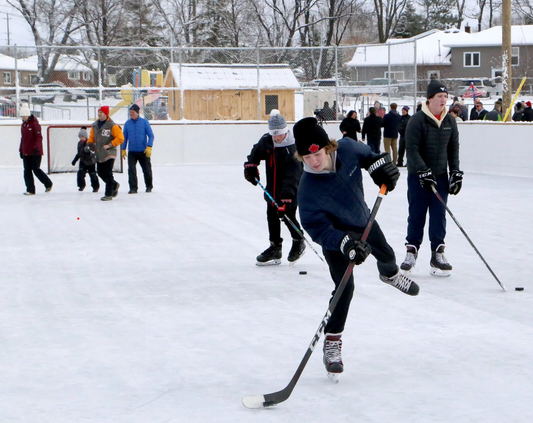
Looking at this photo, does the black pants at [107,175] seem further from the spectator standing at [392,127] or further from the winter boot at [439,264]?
the spectator standing at [392,127]

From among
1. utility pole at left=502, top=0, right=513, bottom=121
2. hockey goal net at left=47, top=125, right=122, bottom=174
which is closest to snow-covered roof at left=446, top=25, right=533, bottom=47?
utility pole at left=502, top=0, right=513, bottom=121

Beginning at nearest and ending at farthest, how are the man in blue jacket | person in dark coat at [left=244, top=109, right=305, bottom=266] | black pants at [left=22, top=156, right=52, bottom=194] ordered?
person in dark coat at [left=244, top=109, right=305, bottom=266] < black pants at [left=22, top=156, right=52, bottom=194] < the man in blue jacket

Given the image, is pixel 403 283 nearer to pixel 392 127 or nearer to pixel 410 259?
pixel 410 259

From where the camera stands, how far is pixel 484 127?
16.5 m

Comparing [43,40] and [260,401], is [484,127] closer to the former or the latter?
[260,401]

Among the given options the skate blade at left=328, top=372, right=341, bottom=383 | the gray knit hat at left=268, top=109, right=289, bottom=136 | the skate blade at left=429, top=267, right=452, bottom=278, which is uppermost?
the gray knit hat at left=268, top=109, right=289, bottom=136

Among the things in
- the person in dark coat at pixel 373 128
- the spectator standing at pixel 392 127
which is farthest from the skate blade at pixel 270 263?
the spectator standing at pixel 392 127

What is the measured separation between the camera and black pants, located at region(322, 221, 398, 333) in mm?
4137

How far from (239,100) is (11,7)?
17439 millimetres

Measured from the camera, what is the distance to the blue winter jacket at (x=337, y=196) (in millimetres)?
4062

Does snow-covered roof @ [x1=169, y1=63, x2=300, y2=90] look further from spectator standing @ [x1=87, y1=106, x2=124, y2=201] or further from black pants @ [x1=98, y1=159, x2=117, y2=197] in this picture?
black pants @ [x1=98, y1=159, x2=117, y2=197]

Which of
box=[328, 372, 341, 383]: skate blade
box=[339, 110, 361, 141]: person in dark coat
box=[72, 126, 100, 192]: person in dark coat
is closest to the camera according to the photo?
box=[328, 372, 341, 383]: skate blade

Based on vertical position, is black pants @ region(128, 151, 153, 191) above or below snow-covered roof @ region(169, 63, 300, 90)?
below

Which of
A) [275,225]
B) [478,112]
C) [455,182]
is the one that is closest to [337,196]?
[455,182]
